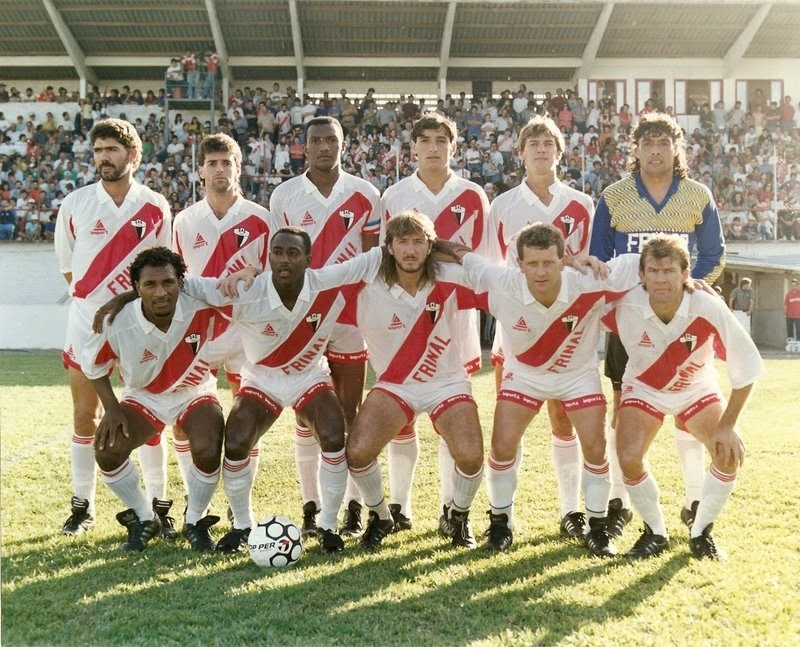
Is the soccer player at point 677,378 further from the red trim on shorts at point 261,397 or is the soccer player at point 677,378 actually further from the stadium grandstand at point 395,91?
the stadium grandstand at point 395,91

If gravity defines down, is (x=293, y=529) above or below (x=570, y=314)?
below

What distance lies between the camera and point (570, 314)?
14.2 feet

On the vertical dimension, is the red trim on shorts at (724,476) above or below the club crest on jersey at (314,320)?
below

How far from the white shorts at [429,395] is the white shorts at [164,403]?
101 cm

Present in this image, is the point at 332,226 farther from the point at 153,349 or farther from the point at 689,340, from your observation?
the point at 689,340

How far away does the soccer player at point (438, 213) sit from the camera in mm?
4805

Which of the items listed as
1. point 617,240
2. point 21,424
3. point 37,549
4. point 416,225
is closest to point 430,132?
point 416,225

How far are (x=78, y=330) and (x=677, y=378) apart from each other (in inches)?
132

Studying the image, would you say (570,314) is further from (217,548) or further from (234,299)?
(217,548)

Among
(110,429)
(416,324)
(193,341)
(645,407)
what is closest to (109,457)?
(110,429)

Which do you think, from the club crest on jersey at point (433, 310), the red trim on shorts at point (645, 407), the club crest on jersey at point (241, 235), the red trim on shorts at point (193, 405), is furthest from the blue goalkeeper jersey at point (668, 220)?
the red trim on shorts at point (193, 405)

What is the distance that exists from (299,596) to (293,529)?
0.56m

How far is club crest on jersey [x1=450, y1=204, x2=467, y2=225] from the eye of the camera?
195 inches

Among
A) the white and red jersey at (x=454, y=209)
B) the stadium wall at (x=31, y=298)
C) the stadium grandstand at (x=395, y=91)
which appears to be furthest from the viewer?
the stadium grandstand at (x=395, y=91)
